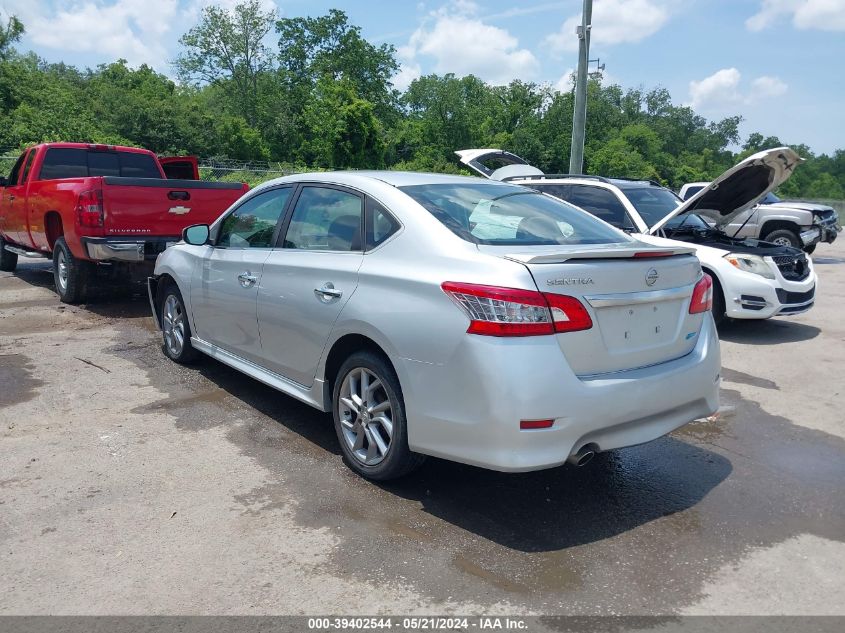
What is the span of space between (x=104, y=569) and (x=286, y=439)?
5.57 ft

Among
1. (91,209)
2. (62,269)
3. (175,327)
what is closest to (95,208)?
(91,209)

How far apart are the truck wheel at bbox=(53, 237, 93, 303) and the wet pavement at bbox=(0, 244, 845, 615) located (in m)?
3.31

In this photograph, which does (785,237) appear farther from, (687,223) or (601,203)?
(601,203)

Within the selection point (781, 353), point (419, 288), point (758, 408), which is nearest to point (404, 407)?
point (419, 288)

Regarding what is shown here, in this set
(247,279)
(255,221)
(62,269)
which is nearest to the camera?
(247,279)

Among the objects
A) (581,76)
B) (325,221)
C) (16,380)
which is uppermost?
(581,76)

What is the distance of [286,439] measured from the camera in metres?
4.73

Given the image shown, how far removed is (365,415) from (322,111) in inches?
2127

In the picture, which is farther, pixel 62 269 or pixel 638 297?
A: pixel 62 269

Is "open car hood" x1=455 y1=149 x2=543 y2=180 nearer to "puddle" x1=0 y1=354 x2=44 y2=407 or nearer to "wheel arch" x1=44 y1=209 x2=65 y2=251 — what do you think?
"wheel arch" x1=44 y1=209 x2=65 y2=251

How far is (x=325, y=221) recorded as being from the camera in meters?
4.52

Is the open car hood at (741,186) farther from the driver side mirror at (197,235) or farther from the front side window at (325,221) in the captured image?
the driver side mirror at (197,235)

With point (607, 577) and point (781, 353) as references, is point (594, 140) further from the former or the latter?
point (607, 577)

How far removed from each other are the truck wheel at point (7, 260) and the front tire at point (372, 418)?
10.3 m
